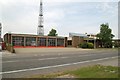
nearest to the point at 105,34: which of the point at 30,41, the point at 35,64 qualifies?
the point at 30,41

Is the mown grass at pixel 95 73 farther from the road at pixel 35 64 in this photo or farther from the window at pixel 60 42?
the window at pixel 60 42

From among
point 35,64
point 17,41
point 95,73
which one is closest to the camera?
point 95,73

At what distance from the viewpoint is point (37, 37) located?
224 feet

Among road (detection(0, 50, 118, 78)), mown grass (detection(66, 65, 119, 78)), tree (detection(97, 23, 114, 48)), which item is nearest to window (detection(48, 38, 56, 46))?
tree (detection(97, 23, 114, 48))

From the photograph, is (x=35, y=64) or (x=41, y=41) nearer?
(x=35, y=64)

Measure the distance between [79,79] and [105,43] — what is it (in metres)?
77.6

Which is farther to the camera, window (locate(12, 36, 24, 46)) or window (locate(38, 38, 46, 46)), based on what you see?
window (locate(38, 38, 46, 46))

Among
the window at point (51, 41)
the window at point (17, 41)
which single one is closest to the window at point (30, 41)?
the window at point (17, 41)

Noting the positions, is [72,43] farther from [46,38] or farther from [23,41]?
[23,41]

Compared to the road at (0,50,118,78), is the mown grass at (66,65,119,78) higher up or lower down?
higher up

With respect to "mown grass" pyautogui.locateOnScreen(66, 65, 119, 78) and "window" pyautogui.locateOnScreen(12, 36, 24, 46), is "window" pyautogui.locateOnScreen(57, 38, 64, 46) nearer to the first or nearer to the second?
"window" pyautogui.locateOnScreen(12, 36, 24, 46)

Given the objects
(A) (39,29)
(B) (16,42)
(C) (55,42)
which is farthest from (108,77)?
(A) (39,29)

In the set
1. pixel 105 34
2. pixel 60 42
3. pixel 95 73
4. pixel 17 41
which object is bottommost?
pixel 95 73

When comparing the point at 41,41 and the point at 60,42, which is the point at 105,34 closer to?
the point at 60,42
